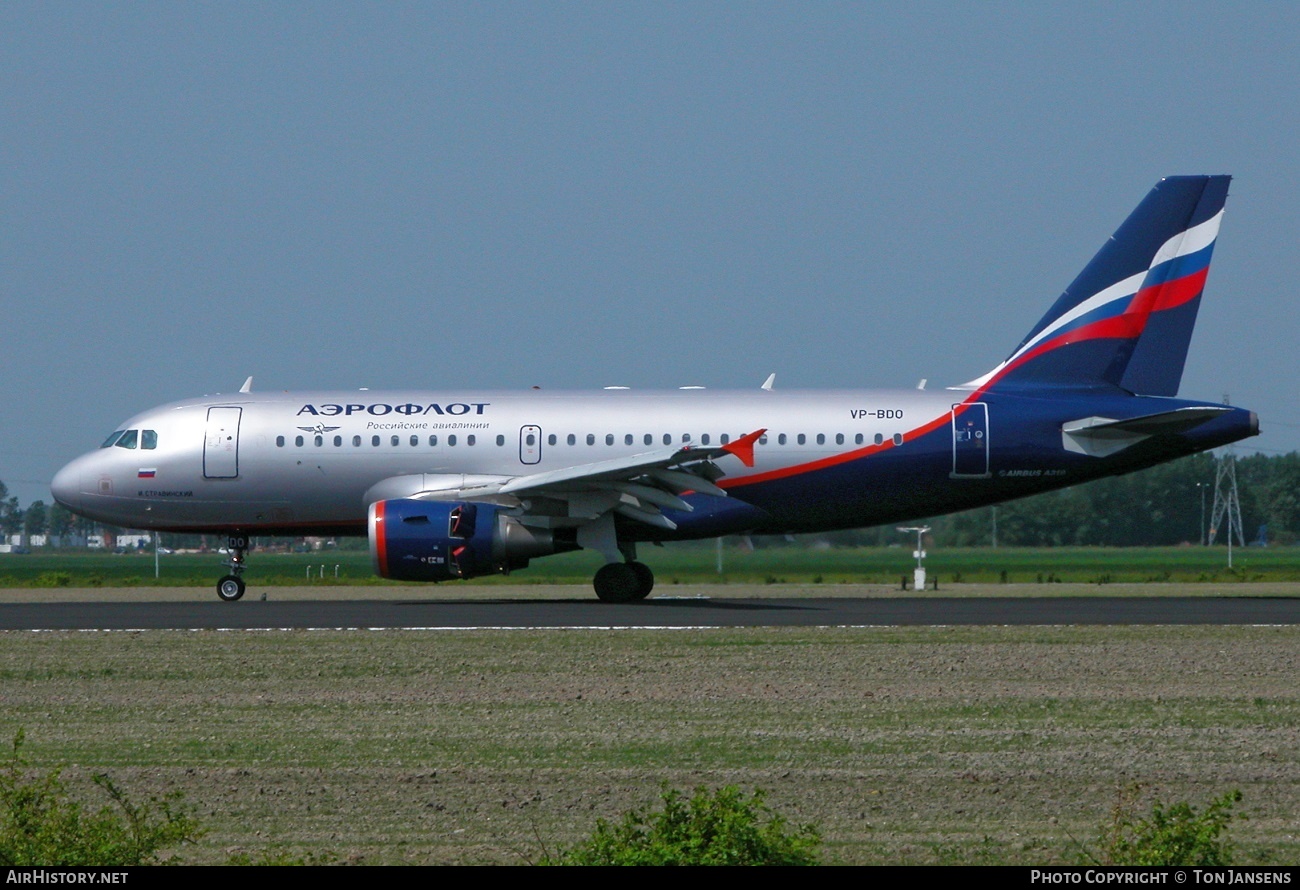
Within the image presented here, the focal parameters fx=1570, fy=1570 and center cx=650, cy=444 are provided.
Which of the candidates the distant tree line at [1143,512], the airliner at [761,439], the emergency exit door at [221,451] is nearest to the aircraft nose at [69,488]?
the airliner at [761,439]

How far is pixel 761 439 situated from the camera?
2720 centimetres

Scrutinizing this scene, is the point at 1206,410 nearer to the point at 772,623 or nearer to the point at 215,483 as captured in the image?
the point at 772,623

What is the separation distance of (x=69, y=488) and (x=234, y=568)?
3.35 meters

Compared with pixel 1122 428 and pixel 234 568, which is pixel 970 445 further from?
pixel 234 568

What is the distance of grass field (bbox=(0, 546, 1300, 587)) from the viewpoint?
116 feet

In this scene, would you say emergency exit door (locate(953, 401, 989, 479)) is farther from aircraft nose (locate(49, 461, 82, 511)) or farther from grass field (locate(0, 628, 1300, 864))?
aircraft nose (locate(49, 461, 82, 511))

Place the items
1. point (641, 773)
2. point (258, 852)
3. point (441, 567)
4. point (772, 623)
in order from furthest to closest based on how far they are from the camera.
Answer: point (441, 567), point (772, 623), point (641, 773), point (258, 852)

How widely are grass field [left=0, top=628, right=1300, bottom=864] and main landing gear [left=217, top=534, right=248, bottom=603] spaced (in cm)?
978

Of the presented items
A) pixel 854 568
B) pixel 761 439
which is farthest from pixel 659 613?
pixel 854 568

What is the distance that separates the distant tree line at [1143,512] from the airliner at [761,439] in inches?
666

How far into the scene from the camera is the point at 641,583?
1070 inches

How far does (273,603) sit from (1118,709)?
17973mm

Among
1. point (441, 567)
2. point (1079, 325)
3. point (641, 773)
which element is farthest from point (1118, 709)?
point (1079, 325)

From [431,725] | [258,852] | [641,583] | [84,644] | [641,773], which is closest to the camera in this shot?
[258,852]
